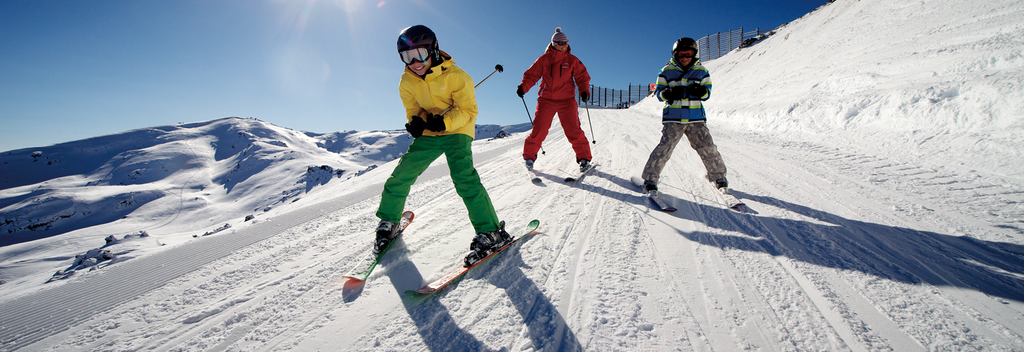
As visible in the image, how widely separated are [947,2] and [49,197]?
46.4 m

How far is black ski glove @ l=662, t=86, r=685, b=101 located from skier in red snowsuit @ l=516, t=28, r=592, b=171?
1.37 meters

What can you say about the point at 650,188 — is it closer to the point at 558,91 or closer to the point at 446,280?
the point at 558,91

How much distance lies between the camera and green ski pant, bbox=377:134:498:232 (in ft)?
7.13

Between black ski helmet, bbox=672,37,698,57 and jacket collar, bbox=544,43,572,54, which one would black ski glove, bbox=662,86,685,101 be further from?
jacket collar, bbox=544,43,572,54

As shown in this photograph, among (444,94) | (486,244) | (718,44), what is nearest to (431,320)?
(486,244)

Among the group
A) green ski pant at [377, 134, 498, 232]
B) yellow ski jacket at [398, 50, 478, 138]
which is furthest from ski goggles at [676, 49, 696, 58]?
green ski pant at [377, 134, 498, 232]

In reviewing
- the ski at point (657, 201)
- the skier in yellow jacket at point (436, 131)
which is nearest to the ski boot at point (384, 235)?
the skier in yellow jacket at point (436, 131)

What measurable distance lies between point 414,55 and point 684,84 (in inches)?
102

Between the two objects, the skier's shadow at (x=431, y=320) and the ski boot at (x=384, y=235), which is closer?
the skier's shadow at (x=431, y=320)

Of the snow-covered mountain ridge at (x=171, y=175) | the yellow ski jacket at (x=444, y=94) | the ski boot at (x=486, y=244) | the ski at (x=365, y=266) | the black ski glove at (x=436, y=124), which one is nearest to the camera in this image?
the ski at (x=365, y=266)

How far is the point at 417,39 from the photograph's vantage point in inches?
85.7

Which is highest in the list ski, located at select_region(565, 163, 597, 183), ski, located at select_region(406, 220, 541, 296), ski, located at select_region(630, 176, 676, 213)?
ski, located at select_region(565, 163, 597, 183)

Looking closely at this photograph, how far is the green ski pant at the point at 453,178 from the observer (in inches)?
85.6

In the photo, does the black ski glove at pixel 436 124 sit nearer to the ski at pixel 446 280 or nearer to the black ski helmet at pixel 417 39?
the black ski helmet at pixel 417 39
